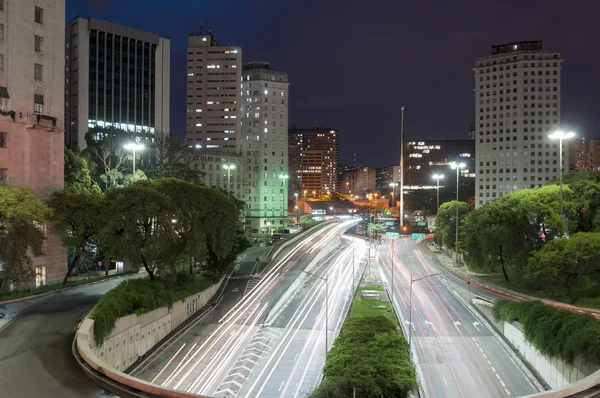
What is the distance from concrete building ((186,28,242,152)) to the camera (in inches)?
5684

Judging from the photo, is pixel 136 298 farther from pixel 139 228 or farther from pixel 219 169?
pixel 219 169

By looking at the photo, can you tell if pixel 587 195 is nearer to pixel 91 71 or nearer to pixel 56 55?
pixel 56 55

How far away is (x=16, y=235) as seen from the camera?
34688 millimetres

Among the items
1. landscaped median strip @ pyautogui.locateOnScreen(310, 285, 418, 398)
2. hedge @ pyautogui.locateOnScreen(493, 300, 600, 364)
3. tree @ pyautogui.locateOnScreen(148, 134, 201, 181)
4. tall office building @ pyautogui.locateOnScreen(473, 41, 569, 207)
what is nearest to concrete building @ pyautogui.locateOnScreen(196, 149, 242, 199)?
tree @ pyautogui.locateOnScreen(148, 134, 201, 181)

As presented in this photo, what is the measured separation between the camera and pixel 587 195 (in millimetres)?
58906

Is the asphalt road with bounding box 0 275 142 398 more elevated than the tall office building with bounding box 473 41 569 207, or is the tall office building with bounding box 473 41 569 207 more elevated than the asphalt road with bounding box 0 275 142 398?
the tall office building with bounding box 473 41 569 207

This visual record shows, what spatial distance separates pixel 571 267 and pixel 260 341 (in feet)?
96.2

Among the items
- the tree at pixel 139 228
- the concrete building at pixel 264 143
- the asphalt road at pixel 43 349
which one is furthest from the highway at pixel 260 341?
the concrete building at pixel 264 143

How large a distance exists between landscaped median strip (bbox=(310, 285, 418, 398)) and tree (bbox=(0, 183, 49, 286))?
75.5 ft

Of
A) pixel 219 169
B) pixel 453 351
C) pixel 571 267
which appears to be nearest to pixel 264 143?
pixel 219 169

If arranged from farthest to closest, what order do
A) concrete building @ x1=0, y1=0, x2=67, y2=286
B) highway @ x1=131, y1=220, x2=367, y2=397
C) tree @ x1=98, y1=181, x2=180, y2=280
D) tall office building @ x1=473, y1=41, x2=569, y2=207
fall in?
tall office building @ x1=473, y1=41, x2=569, y2=207 → concrete building @ x1=0, y1=0, x2=67, y2=286 → tree @ x1=98, y1=181, x2=180, y2=280 → highway @ x1=131, y1=220, x2=367, y2=397

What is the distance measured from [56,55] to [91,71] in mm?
74405

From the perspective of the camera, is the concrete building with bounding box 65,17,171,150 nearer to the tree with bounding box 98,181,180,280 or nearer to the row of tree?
the tree with bounding box 98,181,180,280

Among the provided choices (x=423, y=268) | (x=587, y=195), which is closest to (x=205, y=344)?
(x=423, y=268)
